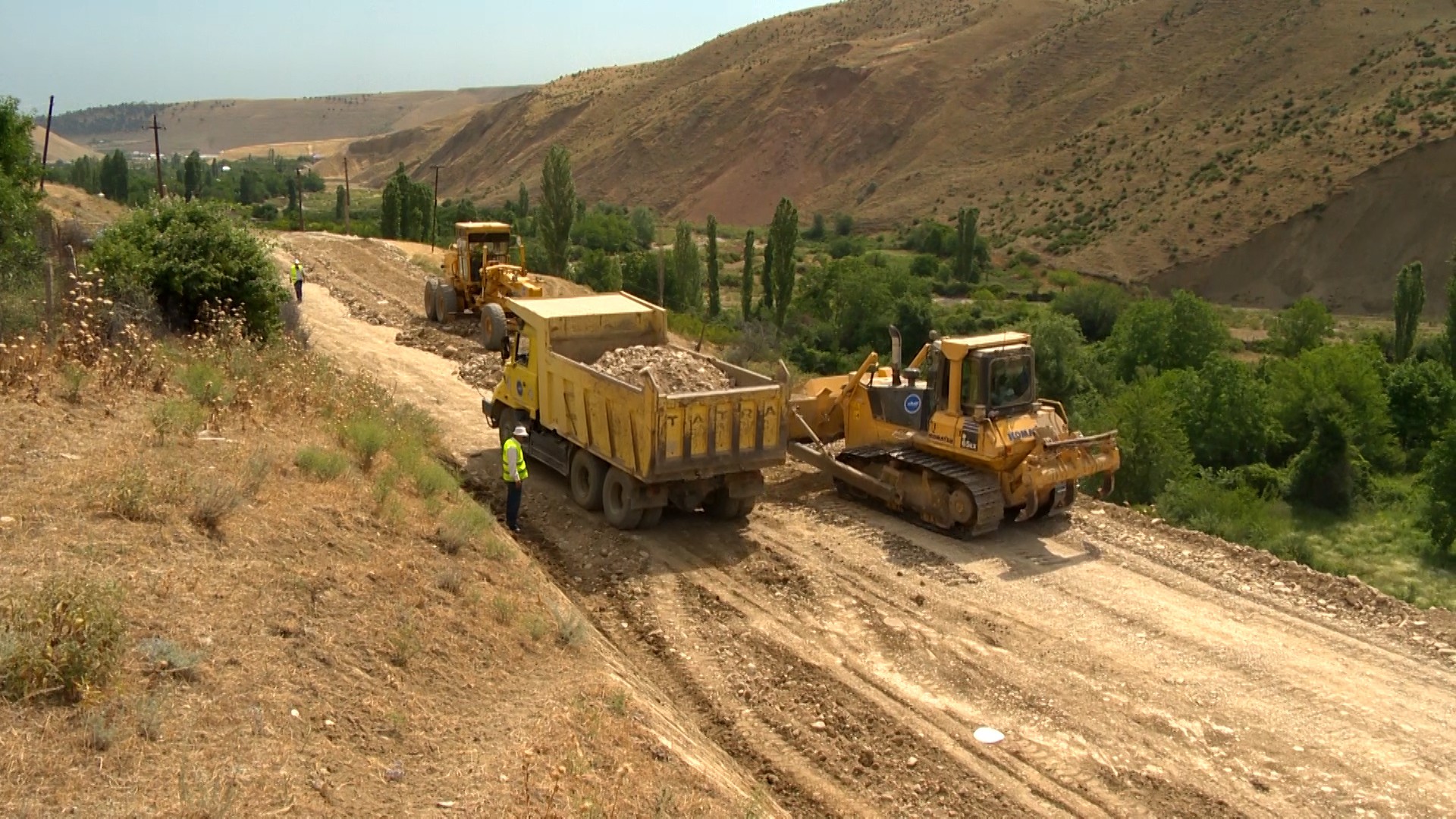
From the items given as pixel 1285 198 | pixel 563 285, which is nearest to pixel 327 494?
pixel 563 285

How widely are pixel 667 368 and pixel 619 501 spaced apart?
64.8 inches

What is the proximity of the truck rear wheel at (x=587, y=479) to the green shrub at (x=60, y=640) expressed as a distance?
6992 mm

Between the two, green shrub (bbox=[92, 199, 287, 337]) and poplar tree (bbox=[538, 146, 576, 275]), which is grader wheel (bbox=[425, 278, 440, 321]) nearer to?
green shrub (bbox=[92, 199, 287, 337])

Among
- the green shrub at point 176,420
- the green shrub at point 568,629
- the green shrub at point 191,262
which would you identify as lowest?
the green shrub at point 568,629

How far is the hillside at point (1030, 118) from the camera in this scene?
6147 centimetres

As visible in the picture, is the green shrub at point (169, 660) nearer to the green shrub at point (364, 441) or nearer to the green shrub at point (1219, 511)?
the green shrub at point (364, 441)

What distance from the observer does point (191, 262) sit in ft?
54.2

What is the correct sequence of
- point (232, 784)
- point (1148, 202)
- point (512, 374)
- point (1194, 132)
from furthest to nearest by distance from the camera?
point (1194, 132) < point (1148, 202) < point (512, 374) < point (232, 784)

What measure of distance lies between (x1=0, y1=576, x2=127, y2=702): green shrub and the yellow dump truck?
247 inches

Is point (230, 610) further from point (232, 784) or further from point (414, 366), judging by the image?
point (414, 366)

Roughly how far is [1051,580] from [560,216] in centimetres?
2878

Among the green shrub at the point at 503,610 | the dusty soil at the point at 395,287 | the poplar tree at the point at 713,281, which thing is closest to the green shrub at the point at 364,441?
the green shrub at the point at 503,610

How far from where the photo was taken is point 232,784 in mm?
5992

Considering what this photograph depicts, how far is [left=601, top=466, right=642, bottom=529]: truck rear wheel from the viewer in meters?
13.1
